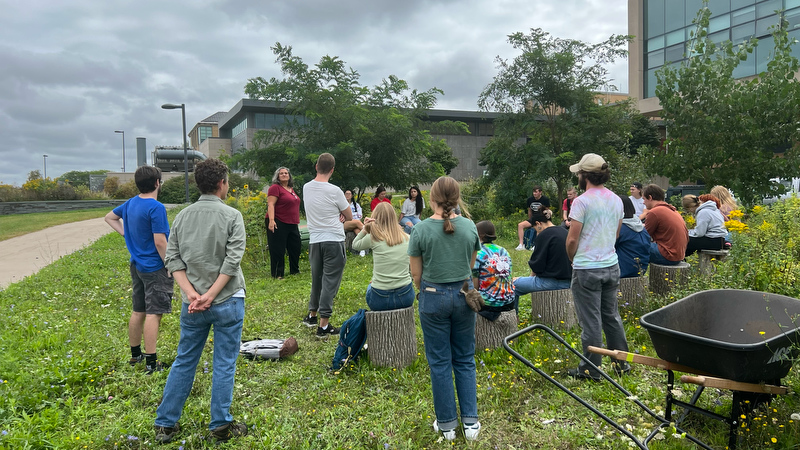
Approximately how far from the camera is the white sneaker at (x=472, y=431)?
340cm

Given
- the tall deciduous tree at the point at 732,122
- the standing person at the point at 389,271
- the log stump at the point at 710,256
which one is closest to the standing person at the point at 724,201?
the log stump at the point at 710,256

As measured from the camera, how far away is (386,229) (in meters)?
5.12

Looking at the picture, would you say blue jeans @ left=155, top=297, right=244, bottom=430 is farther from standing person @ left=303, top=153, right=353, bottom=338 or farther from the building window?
the building window

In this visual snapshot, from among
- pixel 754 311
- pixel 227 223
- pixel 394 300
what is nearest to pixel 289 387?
pixel 394 300

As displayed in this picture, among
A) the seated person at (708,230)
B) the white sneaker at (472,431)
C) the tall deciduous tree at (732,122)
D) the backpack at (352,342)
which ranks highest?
the tall deciduous tree at (732,122)

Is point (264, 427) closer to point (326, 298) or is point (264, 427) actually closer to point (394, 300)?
point (394, 300)

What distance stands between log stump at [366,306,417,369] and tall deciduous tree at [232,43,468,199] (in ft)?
27.1

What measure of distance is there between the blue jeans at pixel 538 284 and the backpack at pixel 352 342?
2.10 metres

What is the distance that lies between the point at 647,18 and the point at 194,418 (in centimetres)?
3297

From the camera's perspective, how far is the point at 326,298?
5848 mm

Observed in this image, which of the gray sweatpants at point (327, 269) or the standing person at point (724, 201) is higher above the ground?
the standing person at point (724, 201)

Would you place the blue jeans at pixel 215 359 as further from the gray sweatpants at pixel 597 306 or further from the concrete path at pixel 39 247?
the concrete path at pixel 39 247

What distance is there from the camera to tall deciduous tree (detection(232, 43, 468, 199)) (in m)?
13.2

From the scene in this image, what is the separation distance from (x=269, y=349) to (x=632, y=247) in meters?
4.45
